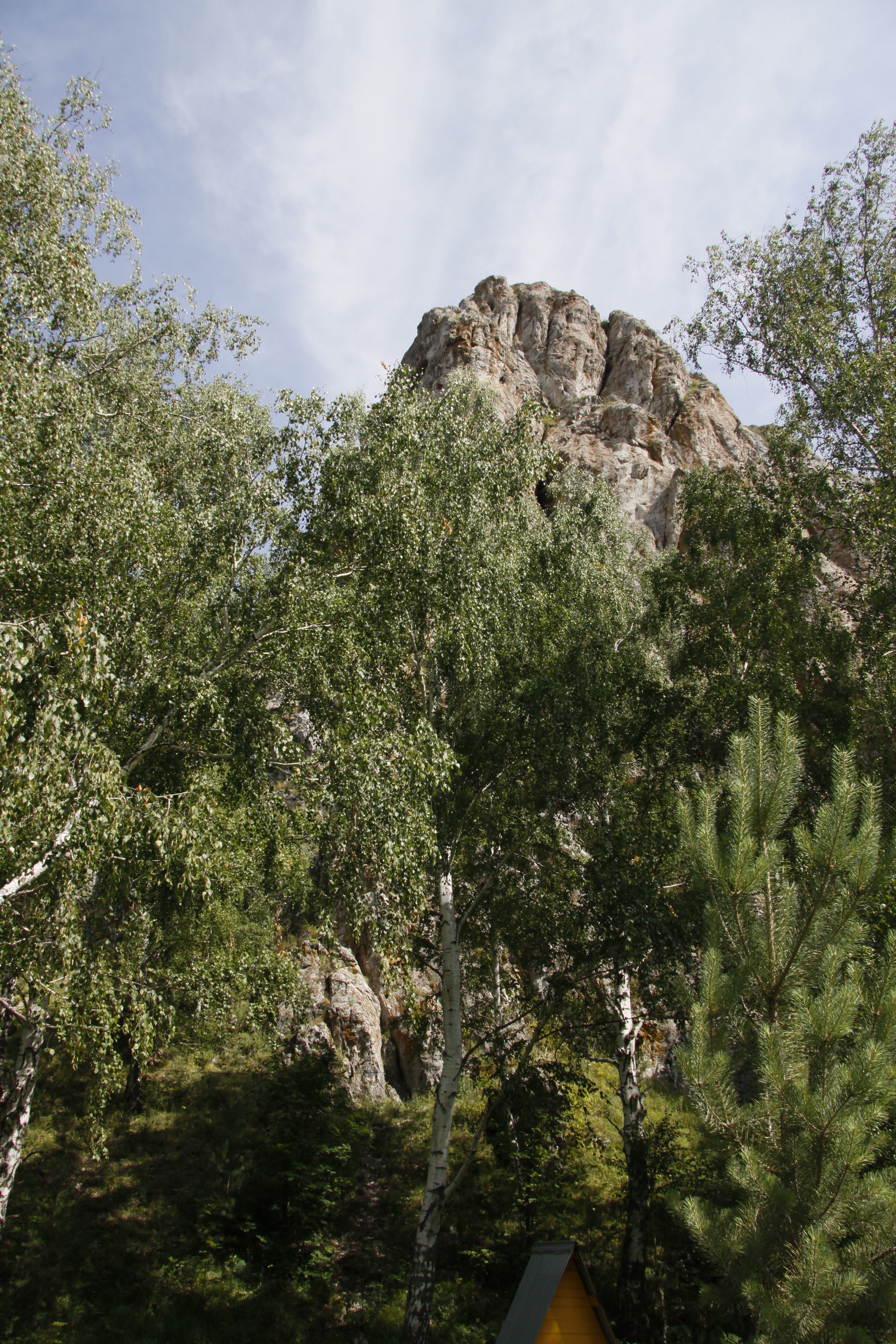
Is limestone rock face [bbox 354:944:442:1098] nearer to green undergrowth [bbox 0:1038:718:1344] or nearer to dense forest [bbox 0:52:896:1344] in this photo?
dense forest [bbox 0:52:896:1344]

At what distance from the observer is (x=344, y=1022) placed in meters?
20.0

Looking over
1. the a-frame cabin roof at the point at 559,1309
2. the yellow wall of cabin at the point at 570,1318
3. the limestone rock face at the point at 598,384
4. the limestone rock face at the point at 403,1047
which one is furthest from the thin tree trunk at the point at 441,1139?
the limestone rock face at the point at 598,384

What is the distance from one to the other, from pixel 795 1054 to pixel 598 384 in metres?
53.2

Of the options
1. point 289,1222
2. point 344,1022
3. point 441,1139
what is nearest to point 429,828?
point 441,1139

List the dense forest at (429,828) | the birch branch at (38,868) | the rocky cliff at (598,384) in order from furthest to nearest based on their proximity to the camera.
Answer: the rocky cliff at (598,384), the birch branch at (38,868), the dense forest at (429,828)

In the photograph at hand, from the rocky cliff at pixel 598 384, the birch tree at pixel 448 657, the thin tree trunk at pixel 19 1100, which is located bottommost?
the thin tree trunk at pixel 19 1100

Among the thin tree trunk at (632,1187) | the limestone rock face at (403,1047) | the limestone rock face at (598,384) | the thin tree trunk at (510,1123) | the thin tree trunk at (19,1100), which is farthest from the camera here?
the limestone rock face at (598,384)

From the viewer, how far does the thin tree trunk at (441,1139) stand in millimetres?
9547

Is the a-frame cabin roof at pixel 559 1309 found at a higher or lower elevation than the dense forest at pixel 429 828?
lower

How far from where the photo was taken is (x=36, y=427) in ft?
32.2

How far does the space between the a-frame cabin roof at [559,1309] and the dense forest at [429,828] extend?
4.99 ft

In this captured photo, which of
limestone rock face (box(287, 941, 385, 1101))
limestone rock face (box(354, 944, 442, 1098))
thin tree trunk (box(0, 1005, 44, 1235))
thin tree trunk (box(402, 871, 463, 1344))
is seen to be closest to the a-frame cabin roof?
thin tree trunk (box(402, 871, 463, 1344))

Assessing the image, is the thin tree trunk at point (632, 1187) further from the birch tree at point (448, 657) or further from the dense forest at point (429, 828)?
the birch tree at point (448, 657)

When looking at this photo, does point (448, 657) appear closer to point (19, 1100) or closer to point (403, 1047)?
point (19, 1100)
